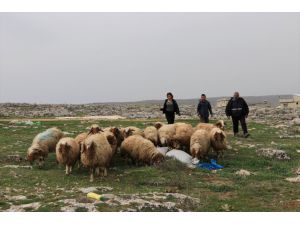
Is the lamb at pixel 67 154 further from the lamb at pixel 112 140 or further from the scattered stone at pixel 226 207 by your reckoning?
the scattered stone at pixel 226 207

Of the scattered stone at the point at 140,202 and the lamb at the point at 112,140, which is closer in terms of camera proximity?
the scattered stone at the point at 140,202

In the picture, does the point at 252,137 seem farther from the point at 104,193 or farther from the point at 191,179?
the point at 104,193

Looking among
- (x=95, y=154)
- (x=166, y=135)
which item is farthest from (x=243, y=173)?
(x=95, y=154)

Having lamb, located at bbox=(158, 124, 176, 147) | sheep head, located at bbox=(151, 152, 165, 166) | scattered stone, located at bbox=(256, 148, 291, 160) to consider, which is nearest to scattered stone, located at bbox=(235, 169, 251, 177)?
sheep head, located at bbox=(151, 152, 165, 166)

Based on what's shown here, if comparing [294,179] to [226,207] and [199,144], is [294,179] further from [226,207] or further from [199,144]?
[226,207]

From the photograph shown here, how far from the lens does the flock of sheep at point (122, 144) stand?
12.3 metres

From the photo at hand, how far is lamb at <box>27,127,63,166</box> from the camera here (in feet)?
45.5

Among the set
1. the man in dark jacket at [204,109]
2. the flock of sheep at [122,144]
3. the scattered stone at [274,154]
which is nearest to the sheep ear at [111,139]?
the flock of sheep at [122,144]

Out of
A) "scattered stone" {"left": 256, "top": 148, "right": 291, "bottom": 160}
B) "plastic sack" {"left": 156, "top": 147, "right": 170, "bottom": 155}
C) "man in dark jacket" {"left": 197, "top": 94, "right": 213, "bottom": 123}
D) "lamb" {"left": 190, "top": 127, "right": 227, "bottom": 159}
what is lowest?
"scattered stone" {"left": 256, "top": 148, "right": 291, "bottom": 160}

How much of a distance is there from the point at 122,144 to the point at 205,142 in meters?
3.19

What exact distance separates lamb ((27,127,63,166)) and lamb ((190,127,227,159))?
5559 millimetres

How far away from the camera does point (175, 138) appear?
15.7 metres

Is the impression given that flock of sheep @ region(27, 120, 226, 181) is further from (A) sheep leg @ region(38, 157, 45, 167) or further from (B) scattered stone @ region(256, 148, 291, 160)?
(B) scattered stone @ region(256, 148, 291, 160)

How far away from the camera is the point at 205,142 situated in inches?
Answer: 578
